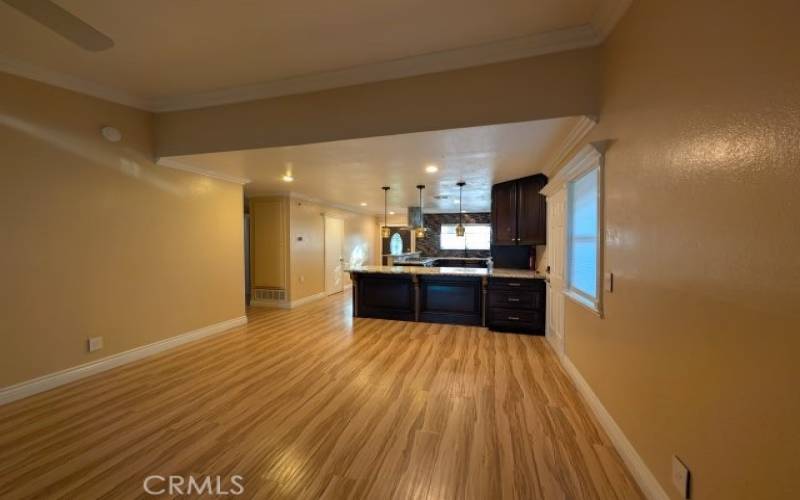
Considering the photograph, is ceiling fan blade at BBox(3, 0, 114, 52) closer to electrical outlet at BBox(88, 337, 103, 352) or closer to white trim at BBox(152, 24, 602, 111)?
white trim at BBox(152, 24, 602, 111)

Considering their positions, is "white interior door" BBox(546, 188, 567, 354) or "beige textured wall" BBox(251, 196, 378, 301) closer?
"white interior door" BBox(546, 188, 567, 354)

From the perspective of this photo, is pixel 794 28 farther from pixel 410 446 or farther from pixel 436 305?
pixel 436 305

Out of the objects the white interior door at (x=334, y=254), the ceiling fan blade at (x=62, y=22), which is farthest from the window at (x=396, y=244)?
the ceiling fan blade at (x=62, y=22)

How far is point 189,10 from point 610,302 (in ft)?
11.2

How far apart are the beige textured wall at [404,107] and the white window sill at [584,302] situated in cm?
146

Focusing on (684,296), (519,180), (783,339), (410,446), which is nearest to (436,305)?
(519,180)

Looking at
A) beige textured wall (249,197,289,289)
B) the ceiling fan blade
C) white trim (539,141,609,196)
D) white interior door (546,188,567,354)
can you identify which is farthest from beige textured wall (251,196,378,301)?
white trim (539,141,609,196)

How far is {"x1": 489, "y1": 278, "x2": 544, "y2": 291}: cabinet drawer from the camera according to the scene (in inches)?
165

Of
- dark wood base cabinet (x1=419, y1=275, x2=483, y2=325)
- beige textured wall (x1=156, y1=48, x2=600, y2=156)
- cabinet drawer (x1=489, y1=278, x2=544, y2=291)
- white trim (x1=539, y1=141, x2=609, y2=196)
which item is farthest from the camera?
dark wood base cabinet (x1=419, y1=275, x2=483, y2=325)

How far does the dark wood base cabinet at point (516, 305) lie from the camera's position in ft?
13.8

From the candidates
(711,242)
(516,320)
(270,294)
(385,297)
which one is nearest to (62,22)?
(711,242)

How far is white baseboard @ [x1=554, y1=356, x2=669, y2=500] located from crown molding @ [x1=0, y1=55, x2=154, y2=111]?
5.14m

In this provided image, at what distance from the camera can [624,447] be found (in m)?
1.77

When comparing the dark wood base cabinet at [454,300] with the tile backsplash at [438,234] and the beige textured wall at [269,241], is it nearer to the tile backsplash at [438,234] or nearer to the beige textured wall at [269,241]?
the beige textured wall at [269,241]
